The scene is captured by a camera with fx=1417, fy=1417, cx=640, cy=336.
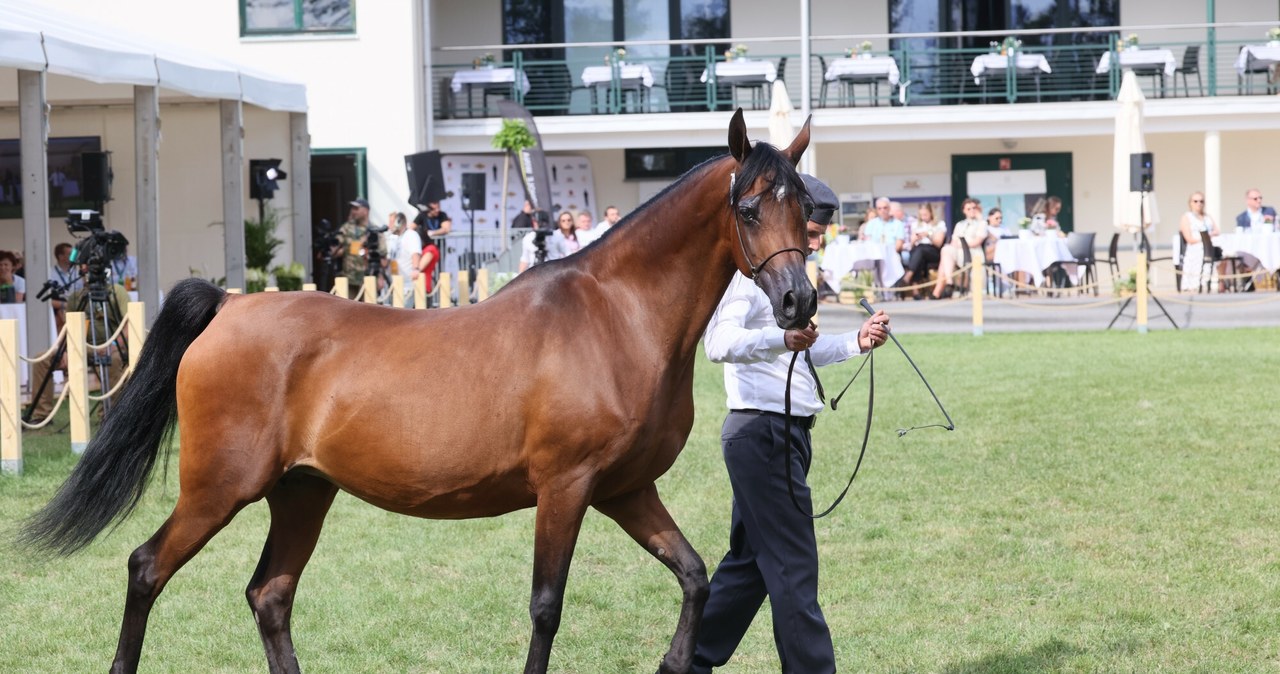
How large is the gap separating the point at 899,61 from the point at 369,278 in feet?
48.7

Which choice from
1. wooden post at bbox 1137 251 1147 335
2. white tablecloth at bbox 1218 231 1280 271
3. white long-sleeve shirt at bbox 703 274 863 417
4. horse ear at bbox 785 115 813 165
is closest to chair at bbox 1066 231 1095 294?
white tablecloth at bbox 1218 231 1280 271

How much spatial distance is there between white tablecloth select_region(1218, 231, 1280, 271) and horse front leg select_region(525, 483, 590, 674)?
59.6ft

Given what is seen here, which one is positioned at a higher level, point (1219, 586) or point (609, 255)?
point (609, 255)

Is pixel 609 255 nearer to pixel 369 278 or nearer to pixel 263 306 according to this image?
pixel 263 306

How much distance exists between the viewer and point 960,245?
21453 mm

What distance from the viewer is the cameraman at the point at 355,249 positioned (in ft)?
59.6

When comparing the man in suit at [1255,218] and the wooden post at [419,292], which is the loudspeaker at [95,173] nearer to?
the wooden post at [419,292]

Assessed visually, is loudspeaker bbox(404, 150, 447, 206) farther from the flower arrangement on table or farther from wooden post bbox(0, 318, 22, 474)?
wooden post bbox(0, 318, 22, 474)

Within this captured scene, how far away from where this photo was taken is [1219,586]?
6160 mm

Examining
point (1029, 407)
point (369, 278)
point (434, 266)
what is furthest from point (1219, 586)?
point (434, 266)

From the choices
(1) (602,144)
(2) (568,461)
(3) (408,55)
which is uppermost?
(3) (408,55)

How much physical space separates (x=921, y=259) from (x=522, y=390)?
1786 centimetres

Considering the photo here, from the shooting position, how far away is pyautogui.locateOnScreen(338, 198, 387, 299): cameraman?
715 inches

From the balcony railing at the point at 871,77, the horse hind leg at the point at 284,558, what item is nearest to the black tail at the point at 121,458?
the horse hind leg at the point at 284,558
